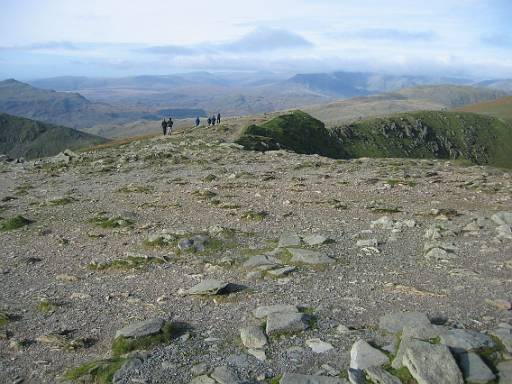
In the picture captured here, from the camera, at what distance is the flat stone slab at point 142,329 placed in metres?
12.6

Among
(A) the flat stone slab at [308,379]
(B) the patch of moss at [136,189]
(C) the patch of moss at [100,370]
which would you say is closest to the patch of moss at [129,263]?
(C) the patch of moss at [100,370]

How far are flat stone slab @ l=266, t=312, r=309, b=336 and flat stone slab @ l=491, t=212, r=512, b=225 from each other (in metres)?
13.5

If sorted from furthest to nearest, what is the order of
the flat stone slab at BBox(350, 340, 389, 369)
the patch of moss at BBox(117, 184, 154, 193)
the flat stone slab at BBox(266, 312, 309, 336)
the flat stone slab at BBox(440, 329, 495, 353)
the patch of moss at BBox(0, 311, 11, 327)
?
the patch of moss at BBox(117, 184, 154, 193) → the patch of moss at BBox(0, 311, 11, 327) → the flat stone slab at BBox(266, 312, 309, 336) → the flat stone slab at BBox(440, 329, 495, 353) → the flat stone slab at BBox(350, 340, 389, 369)

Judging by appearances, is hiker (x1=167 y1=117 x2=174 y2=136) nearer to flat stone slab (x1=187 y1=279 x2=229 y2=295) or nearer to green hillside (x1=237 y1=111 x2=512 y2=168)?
green hillside (x1=237 y1=111 x2=512 y2=168)

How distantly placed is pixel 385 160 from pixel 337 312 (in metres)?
37.1

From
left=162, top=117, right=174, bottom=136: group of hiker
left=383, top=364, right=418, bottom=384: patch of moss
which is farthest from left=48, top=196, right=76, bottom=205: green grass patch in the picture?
left=162, top=117, right=174, bottom=136: group of hiker

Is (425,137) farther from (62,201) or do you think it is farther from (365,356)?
(365,356)

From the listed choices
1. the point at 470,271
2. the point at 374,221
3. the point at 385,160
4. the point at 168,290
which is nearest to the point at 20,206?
the point at 168,290

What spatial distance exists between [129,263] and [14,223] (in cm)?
1115

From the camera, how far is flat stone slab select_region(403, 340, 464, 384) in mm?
9523

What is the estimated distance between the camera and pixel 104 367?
1101 centimetres

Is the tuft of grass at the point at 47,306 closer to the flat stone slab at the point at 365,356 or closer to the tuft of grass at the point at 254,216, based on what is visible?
the flat stone slab at the point at 365,356

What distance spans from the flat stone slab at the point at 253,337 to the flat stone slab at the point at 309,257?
5945 millimetres

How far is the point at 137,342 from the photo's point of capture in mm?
12305
